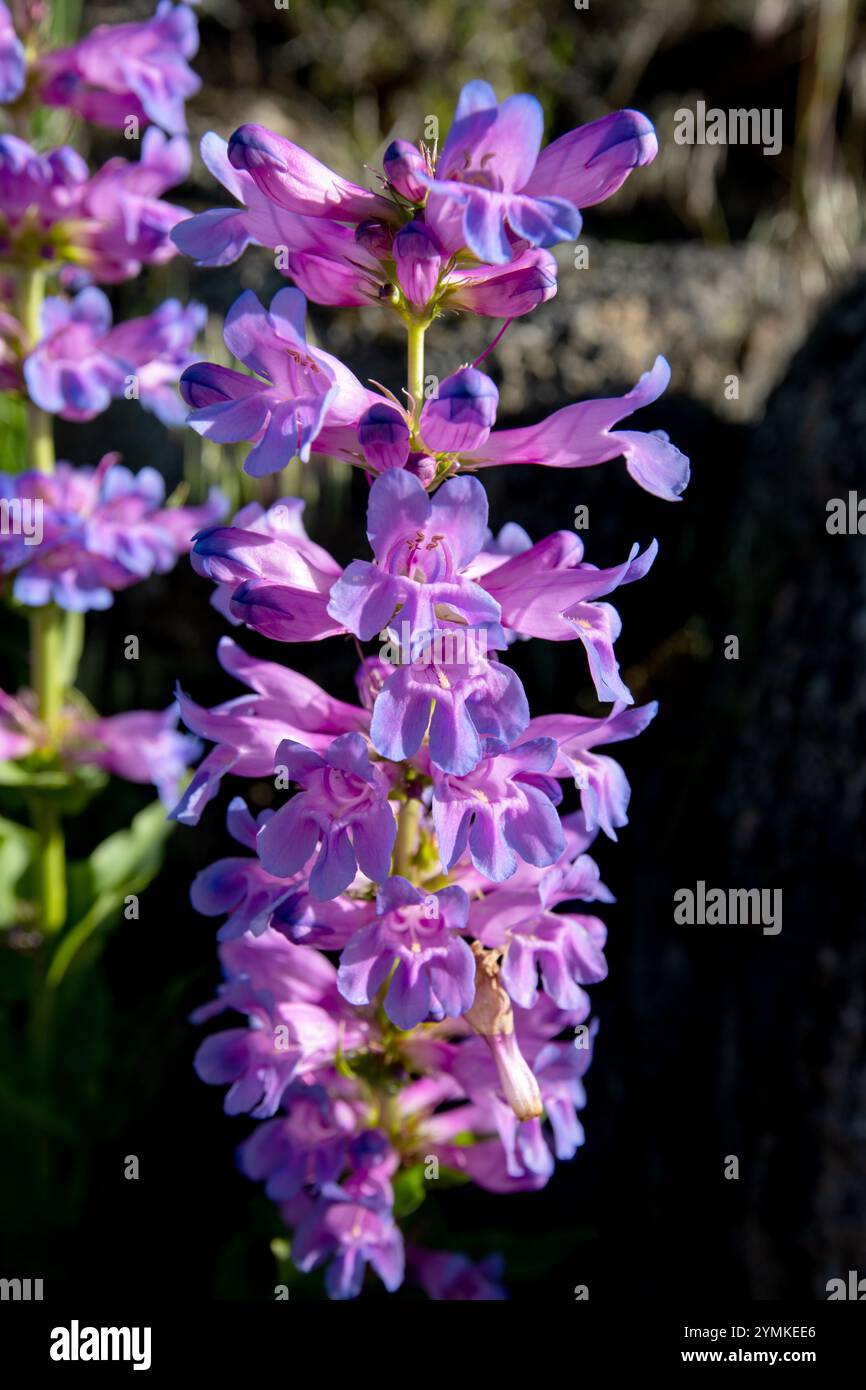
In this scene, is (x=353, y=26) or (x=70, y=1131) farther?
(x=353, y=26)

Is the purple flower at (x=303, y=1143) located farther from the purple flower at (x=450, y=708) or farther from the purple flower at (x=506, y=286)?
the purple flower at (x=506, y=286)

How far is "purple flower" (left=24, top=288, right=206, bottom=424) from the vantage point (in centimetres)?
257

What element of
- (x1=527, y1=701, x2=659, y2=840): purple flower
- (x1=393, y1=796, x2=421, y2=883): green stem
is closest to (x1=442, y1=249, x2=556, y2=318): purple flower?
(x1=527, y1=701, x2=659, y2=840): purple flower

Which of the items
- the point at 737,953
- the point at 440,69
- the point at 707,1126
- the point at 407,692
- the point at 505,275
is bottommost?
the point at 707,1126

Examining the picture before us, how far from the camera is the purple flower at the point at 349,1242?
1902 mm

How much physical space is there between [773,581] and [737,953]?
2.96ft

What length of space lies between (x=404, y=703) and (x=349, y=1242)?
3.06 feet

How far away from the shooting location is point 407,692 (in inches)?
58.5

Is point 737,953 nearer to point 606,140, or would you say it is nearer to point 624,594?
point 624,594

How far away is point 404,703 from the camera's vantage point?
1484 millimetres

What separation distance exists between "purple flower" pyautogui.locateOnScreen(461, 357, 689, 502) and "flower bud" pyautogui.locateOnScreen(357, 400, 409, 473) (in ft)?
0.58

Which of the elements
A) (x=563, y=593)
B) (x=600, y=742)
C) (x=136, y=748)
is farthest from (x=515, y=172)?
(x=136, y=748)

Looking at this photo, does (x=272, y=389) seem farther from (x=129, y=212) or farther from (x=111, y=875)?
(x=111, y=875)
